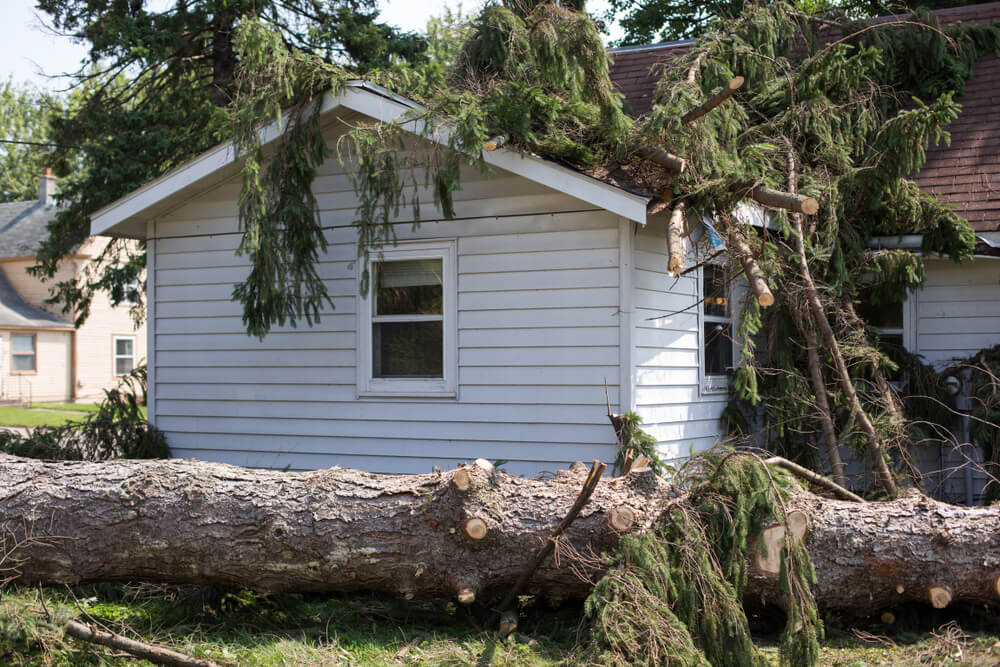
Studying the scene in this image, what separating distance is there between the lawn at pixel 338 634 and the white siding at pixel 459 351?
2.36 meters

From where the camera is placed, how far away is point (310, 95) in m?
7.97

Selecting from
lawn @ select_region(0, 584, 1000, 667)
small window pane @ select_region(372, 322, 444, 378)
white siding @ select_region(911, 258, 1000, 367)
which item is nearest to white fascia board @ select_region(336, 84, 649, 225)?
small window pane @ select_region(372, 322, 444, 378)

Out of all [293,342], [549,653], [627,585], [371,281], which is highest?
[371,281]

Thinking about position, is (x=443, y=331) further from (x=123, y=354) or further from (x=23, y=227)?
(x=23, y=227)

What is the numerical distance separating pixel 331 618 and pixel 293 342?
385 centimetres

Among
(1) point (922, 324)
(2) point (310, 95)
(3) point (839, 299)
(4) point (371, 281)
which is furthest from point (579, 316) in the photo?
(1) point (922, 324)

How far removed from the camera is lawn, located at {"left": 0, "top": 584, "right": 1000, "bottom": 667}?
4.62m

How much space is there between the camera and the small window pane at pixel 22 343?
2886 cm

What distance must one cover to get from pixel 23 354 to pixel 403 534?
28.5m

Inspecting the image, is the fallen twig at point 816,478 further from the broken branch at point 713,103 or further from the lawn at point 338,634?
the broken branch at point 713,103

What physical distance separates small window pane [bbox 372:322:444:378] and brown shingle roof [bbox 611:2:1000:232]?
317cm

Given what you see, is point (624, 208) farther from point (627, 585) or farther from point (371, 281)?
point (627, 585)

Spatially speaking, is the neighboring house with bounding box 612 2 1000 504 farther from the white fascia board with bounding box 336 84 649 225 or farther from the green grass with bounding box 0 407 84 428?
the green grass with bounding box 0 407 84 428

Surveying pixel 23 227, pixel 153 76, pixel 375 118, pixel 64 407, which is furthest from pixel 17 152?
pixel 375 118
